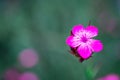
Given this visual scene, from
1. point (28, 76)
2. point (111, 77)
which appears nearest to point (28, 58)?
point (28, 76)

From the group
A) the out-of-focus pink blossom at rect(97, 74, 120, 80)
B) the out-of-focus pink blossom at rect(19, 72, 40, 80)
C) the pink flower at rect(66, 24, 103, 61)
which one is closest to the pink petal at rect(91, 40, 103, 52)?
the pink flower at rect(66, 24, 103, 61)

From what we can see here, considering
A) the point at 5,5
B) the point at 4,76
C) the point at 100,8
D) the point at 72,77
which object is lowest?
the point at 72,77

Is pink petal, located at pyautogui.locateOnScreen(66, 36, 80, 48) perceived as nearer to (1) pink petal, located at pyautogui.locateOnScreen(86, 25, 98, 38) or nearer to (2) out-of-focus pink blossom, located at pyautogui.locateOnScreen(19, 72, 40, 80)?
(1) pink petal, located at pyautogui.locateOnScreen(86, 25, 98, 38)

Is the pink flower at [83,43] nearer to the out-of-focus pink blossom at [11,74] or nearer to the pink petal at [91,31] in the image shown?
the pink petal at [91,31]

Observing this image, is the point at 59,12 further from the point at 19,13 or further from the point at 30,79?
the point at 30,79

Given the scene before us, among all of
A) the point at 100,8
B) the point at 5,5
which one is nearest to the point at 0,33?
the point at 5,5

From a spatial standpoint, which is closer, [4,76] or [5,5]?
[4,76]

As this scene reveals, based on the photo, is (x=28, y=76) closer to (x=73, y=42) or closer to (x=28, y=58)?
(x=28, y=58)
